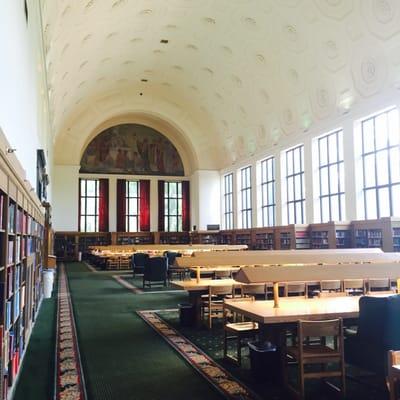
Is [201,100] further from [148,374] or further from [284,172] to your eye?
[148,374]

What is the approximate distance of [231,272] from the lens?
10.5m

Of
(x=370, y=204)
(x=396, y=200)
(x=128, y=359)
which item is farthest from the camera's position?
(x=370, y=204)

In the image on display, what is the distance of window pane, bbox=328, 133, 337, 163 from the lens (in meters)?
18.4

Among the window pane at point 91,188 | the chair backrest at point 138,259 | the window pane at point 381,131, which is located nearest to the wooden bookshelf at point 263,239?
the window pane at point 381,131

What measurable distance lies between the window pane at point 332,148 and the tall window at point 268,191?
4.85 m

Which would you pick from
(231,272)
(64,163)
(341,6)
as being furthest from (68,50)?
(64,163)

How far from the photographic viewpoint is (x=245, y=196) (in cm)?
2695

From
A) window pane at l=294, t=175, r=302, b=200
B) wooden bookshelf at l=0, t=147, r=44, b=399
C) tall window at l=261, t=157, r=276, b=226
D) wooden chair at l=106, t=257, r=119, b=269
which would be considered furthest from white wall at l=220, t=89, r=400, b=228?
wooden bookshelf at l=0, t=147, r=44, b=399

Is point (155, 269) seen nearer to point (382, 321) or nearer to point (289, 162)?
point (382, 321)

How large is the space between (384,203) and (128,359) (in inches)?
478

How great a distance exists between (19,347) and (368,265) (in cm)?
432

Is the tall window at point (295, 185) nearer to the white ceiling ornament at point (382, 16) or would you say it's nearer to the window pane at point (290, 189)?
the window pane at point (290, 189)

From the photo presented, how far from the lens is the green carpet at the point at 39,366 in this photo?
179 inches

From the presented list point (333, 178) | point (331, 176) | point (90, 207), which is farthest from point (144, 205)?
point (333, 178)
